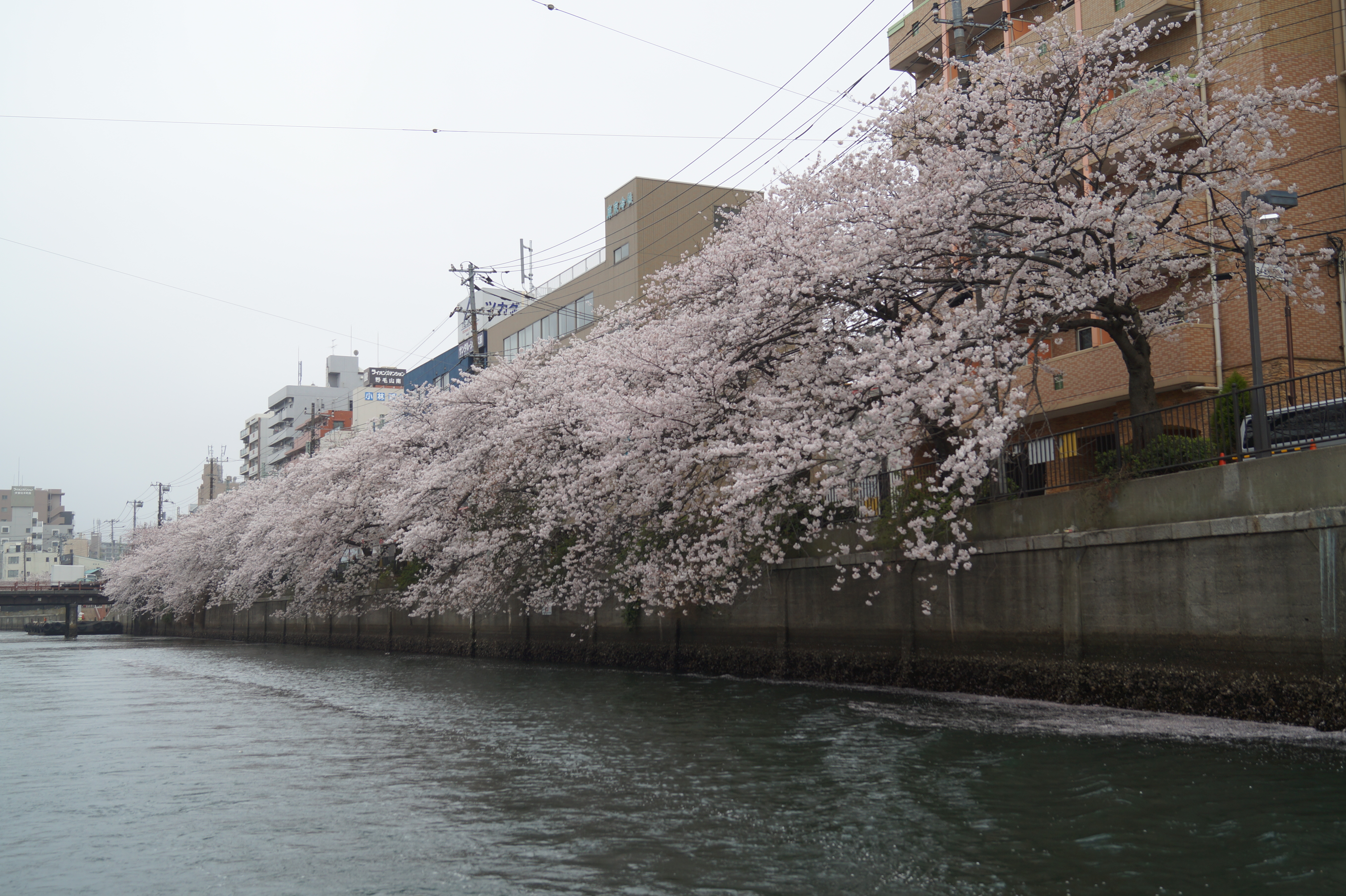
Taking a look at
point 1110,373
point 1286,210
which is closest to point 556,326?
point 1110,373

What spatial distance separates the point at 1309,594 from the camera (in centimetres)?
1511

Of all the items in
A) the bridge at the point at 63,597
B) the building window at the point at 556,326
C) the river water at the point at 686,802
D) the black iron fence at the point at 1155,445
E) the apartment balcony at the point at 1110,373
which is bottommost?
the bridge at the point at 63,597

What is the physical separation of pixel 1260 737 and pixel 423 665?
30349 mm

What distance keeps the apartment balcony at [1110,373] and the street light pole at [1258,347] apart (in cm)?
621

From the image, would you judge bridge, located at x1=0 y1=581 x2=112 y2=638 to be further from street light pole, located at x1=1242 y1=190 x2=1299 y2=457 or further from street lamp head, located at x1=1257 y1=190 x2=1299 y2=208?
street lamp head, located at x1=1257 y1=190 x2=1299 y2=208

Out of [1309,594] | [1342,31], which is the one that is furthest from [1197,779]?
[1342,31]

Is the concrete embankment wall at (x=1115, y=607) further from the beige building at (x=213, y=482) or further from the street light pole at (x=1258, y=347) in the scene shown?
the beige building at (x=213, y=482)

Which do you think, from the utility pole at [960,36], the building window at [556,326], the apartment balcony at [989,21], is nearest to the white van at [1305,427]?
the utility pole at [960,36]

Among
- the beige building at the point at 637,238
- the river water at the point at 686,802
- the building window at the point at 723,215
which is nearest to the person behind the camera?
the river water at the point at 686,802

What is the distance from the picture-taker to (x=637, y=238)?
5069 centimetres

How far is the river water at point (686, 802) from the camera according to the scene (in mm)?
9367

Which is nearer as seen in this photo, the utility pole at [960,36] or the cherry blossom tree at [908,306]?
the cherry blossom tree at [908,306]

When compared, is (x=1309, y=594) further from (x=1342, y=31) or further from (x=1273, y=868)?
(x=1342, y=31)

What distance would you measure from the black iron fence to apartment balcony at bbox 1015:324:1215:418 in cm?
138
